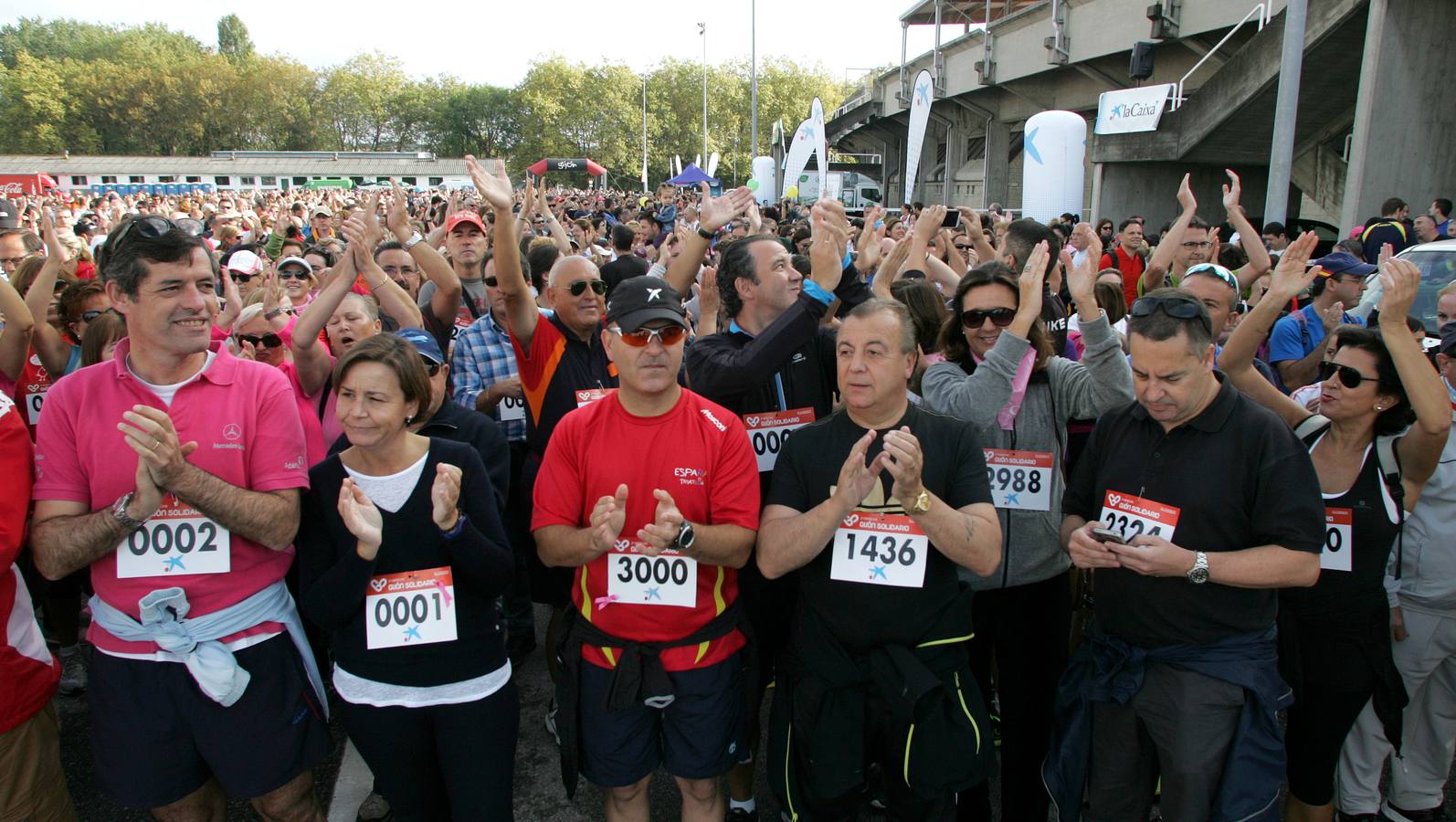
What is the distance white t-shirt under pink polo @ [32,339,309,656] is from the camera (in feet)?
8.09

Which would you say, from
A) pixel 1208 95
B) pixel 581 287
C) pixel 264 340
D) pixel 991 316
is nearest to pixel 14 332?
pixel 264 340

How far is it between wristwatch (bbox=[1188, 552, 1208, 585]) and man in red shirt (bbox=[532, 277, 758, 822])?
125 centimetres

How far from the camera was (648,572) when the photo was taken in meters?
2.62

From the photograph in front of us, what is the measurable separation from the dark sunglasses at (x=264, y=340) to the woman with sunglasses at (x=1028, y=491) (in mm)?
2928

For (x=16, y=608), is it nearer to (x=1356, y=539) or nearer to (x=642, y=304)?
(x=642, y=304)

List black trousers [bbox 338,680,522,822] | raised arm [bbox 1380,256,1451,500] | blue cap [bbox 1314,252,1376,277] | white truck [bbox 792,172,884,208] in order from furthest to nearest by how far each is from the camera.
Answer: white truck [bbox 792,172,884,208], blue cap [bbox 1314,252,1376,277], raised arm [bbox 1380,256,1451,500], black trousers [bbox 338,680,522,822]

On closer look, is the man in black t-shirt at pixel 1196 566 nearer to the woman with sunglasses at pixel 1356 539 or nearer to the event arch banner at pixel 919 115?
the woman with sunglasses at pixel 1356 539

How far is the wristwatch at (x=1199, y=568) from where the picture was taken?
236 cm

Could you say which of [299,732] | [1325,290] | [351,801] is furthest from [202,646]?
[1325,290]

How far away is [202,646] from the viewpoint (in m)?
2.50

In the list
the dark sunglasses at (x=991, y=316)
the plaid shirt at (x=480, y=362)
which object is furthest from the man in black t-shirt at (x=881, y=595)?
the plaid shirt at (x=480, y=362)

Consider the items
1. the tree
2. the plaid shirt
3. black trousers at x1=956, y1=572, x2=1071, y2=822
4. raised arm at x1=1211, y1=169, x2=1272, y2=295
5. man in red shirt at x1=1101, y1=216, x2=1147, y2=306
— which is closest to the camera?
black trousers at x1=956, y1=572, x2=1071, y2=822

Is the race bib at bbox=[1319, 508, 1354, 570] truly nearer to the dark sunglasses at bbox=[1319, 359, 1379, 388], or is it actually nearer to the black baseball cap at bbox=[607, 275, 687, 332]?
the dark sunglasses at bbox=[1319, 359, 1379, 388]

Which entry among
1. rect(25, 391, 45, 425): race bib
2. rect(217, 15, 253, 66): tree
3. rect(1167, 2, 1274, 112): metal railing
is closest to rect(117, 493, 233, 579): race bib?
rect(25, 391, 45, 425): race bib
